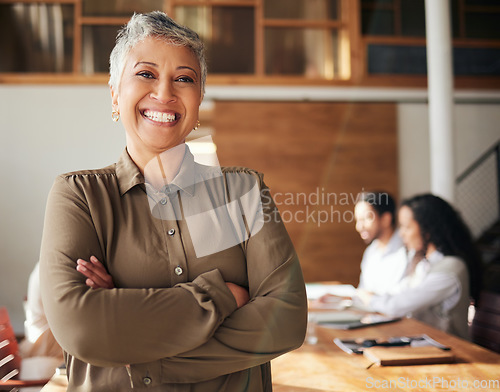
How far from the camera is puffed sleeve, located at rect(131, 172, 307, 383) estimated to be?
0.84 m

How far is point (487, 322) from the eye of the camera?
83.8 inches

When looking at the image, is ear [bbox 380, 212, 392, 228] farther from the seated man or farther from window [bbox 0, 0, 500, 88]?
the seated man

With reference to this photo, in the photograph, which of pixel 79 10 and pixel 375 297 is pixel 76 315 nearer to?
pixel 375 297

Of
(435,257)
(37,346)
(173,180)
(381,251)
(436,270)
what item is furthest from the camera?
(381,251)

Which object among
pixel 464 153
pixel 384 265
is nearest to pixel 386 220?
pixel 384 265

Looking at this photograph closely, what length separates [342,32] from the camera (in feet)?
16.2

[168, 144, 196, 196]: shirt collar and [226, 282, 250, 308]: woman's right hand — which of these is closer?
[226, 282, 250, 308]: woman's right hand

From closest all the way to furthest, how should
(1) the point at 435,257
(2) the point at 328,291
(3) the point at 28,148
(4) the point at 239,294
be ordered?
(4) the point at 239,294 < (1) the point at 435,257 < (2) the point at 328,291 < (3) the point at 28,148

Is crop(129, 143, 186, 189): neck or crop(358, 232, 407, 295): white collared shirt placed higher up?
crop(129, 143, 186, 189): neck

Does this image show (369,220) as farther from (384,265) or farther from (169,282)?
(169,282)

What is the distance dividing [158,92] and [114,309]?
421mm

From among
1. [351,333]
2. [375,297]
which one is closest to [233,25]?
[375,297]

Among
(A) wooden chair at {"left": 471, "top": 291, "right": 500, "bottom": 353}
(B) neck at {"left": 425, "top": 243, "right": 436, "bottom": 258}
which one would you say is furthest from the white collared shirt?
(A) wooden chair at {"left": 471, "top": 291, "right": 500, "bottom": 353}

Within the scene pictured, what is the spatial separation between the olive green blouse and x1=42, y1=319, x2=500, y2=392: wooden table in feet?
1.21
